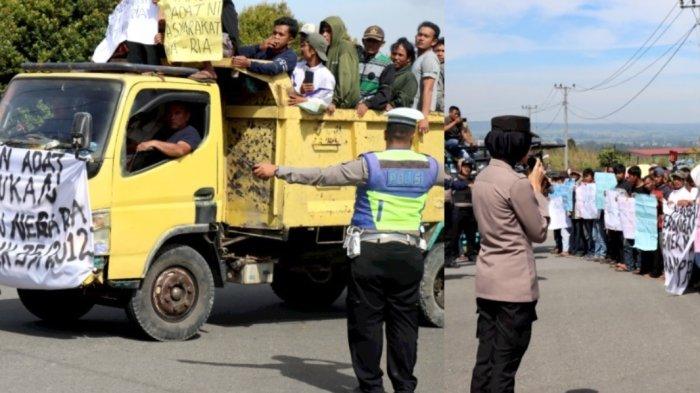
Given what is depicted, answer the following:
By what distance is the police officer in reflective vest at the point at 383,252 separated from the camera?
8250 millimetres

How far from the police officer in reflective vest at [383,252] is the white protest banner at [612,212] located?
42.4 ft

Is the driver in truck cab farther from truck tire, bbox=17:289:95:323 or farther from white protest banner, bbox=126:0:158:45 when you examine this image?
truck tire, bbox=17:289:95:323

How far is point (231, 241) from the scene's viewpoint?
468 inches

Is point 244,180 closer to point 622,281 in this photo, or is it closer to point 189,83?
point 189,83

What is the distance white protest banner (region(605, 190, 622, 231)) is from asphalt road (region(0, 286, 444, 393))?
28.0 feet

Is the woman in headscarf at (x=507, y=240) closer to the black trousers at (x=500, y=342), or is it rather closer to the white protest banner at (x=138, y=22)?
the black trousers at (x=500, y=342)

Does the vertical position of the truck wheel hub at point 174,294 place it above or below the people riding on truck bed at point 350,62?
below

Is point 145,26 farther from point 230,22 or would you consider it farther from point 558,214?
point 558,214

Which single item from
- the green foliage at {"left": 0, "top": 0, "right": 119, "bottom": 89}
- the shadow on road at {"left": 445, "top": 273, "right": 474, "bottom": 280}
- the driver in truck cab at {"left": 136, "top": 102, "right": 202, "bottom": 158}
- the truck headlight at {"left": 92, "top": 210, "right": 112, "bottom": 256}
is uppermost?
the green foliage at {"left": 0, "top": 0, "right": 119, "bottom": 89}

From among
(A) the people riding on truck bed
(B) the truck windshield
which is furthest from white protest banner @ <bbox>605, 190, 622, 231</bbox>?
(B) the truck windshield

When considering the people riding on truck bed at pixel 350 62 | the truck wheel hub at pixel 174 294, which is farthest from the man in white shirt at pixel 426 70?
the truck wheel hub at pixel 174 294

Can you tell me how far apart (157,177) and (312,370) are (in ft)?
7.64

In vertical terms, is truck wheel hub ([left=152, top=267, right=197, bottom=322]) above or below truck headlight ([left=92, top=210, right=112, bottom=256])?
below

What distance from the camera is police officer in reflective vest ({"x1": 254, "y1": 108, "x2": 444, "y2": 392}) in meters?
8.25
